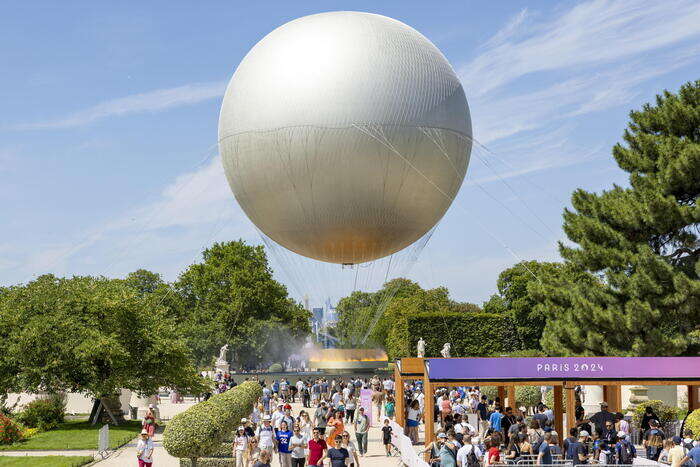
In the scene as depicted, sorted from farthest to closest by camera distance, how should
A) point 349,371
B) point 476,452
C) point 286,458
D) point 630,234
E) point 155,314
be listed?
point 349,371
point 630,234
point 155,314
point 286,458
point 476,452

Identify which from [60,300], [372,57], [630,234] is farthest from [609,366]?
[60,300]

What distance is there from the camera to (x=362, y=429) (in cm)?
2352

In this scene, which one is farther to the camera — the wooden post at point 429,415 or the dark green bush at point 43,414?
the dark green bush at point 43,414

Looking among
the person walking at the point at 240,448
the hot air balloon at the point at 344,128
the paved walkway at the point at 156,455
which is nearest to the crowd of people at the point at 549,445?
the paved walkway at the point at 156,455

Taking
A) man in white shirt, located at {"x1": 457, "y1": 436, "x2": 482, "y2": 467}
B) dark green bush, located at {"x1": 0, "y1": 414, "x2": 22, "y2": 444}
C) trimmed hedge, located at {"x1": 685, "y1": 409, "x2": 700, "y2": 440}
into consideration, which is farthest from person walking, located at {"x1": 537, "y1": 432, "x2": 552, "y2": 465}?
dark green bush, located at {"x1": 0, "y1": 414, "x2": 22, "y2": 444}

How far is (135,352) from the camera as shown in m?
31.1

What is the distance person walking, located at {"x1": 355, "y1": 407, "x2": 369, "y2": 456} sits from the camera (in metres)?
23.5

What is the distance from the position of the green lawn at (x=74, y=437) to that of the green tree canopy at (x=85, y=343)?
1.43 metres

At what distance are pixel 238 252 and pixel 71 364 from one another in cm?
6147

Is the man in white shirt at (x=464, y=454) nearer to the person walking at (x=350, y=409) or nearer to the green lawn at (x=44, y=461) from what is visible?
the green lawn at (x=44, y=461)

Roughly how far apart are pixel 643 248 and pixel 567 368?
15.5 metres

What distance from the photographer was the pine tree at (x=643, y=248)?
3453 centimetres

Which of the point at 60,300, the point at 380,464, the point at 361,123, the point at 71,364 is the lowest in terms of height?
the point at 380,464

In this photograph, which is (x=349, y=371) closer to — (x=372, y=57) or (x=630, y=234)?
(x=630, y=234)
